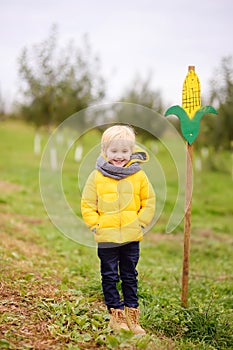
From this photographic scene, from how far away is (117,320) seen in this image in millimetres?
4496

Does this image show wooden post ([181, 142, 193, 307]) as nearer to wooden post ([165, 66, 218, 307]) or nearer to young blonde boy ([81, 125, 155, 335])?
wooden post ([165, 66, 218, 307])

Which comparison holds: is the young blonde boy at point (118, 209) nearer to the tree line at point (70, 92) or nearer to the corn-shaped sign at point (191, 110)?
the corn-shaped sign at point (191, 110)

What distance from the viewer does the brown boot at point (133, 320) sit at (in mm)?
4449

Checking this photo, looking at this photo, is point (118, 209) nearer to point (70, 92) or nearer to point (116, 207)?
point (116, 207)

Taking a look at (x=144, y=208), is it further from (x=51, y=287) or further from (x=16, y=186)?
(x=16, y=186)

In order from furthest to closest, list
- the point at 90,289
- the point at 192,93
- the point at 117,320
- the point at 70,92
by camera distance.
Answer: the point at 70,92, the point at 90,289, the point at 192,93, the point at 117,320

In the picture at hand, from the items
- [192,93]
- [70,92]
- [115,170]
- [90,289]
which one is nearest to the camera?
[115,170]

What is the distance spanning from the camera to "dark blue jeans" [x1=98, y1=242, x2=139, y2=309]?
4434mm

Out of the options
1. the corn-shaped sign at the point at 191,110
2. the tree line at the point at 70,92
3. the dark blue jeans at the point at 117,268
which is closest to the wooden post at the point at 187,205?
the corn-shaped sign at the point at 191,110

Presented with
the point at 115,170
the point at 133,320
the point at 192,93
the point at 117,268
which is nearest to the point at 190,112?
the point at 192,93

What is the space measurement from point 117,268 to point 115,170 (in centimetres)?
100

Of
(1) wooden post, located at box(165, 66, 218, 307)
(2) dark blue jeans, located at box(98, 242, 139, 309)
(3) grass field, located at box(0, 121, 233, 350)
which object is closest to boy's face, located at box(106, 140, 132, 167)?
(2) dark blue jeans, located at box(98, 242, 139, 309)

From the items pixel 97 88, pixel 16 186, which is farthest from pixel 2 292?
pixel 97 88

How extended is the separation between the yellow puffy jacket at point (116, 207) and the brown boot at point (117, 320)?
2.48 ft
